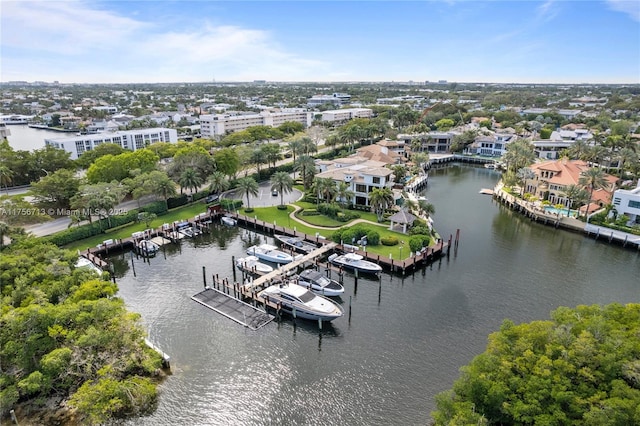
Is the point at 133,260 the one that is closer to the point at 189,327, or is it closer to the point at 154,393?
the point at 189,327

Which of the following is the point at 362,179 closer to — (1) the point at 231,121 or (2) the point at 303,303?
(2) the point at 303,303

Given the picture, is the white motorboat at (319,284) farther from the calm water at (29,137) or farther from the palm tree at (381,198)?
the calm water at (29,137)

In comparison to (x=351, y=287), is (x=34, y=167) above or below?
above

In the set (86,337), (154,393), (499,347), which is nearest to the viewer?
(499,347)

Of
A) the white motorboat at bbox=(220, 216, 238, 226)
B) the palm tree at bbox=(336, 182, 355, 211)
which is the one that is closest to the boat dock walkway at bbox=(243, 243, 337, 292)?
the palm tree at bbox=(336, 182, 355, 211)

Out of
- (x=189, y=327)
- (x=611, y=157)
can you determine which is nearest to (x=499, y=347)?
(x=189, y=327)

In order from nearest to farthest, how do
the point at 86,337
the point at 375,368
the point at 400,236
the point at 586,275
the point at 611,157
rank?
the point at 86,337, the point at 375,368, the point at 586,275, the point at 400,236, the point at 611,157
